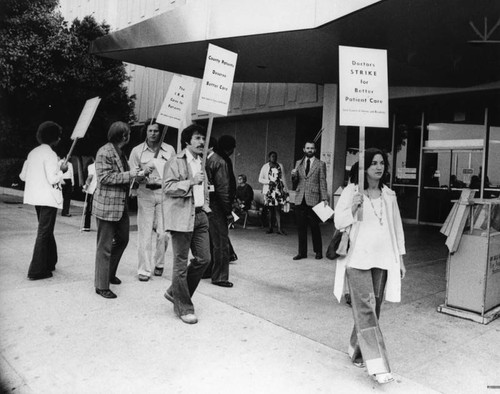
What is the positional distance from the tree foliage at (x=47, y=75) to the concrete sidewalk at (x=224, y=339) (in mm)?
9454

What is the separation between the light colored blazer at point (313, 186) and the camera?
7.41 m

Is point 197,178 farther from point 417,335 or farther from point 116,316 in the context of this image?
point 417,335

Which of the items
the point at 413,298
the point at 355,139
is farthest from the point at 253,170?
the point at 413,298

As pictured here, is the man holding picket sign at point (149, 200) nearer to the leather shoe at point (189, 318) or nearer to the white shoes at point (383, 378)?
the leather shoe at point (189, 318)

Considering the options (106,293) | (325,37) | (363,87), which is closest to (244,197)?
(325,37)

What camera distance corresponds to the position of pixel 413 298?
539 centimetres

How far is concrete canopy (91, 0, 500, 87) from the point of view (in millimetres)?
6363

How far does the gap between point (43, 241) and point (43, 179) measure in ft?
2.42

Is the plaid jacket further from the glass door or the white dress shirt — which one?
the glass door

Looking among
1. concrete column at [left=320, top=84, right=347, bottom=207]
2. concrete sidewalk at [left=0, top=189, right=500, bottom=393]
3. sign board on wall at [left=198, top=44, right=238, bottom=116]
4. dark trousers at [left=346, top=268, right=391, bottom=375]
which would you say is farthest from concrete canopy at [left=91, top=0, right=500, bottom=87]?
dark trousers at [left=346, top=268, right=391, bottom=375]

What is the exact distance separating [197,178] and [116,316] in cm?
152

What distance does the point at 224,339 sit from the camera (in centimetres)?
389

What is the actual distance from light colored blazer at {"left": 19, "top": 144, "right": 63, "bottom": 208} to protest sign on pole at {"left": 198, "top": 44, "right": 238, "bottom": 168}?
214cm

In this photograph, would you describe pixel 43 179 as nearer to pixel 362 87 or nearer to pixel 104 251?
pixel 104 251
